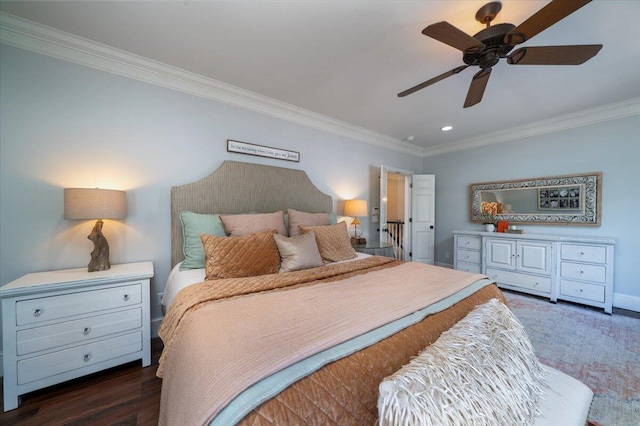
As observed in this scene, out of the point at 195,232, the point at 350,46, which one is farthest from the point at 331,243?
the point at 350,46

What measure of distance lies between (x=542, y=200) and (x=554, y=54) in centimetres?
286

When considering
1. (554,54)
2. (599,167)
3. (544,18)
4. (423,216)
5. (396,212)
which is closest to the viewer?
(544,18)

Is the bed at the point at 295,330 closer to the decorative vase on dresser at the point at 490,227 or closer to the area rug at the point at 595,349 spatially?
the area rug at the point at 595,349

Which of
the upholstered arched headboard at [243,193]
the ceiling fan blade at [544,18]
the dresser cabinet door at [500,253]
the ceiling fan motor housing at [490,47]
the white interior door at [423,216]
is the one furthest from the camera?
the white interior door at [423,216]

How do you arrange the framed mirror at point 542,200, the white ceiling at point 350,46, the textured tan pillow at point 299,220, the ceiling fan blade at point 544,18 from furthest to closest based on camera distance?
the framed mirror at point 542,200, the textured tan pillow at point 299,220, the white ceiling at point 350,46, the ceiling fan blade at point 544,18

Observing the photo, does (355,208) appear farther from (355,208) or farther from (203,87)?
(203,87)

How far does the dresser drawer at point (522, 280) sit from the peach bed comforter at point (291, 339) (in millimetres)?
2446

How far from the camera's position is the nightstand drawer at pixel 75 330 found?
57.8 inches

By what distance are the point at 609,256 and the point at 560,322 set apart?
3.38 ft

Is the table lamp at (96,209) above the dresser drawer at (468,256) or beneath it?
above

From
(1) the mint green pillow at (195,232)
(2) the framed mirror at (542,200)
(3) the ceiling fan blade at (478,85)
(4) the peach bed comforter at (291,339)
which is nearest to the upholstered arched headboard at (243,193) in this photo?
(1) the mint green pillow at (195,232)

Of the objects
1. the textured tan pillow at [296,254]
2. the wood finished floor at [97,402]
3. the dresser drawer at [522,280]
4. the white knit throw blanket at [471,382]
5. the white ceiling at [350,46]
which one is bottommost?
the wood finished floor at [97,402]

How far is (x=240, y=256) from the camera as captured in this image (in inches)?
70.1

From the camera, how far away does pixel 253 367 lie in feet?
2.37
